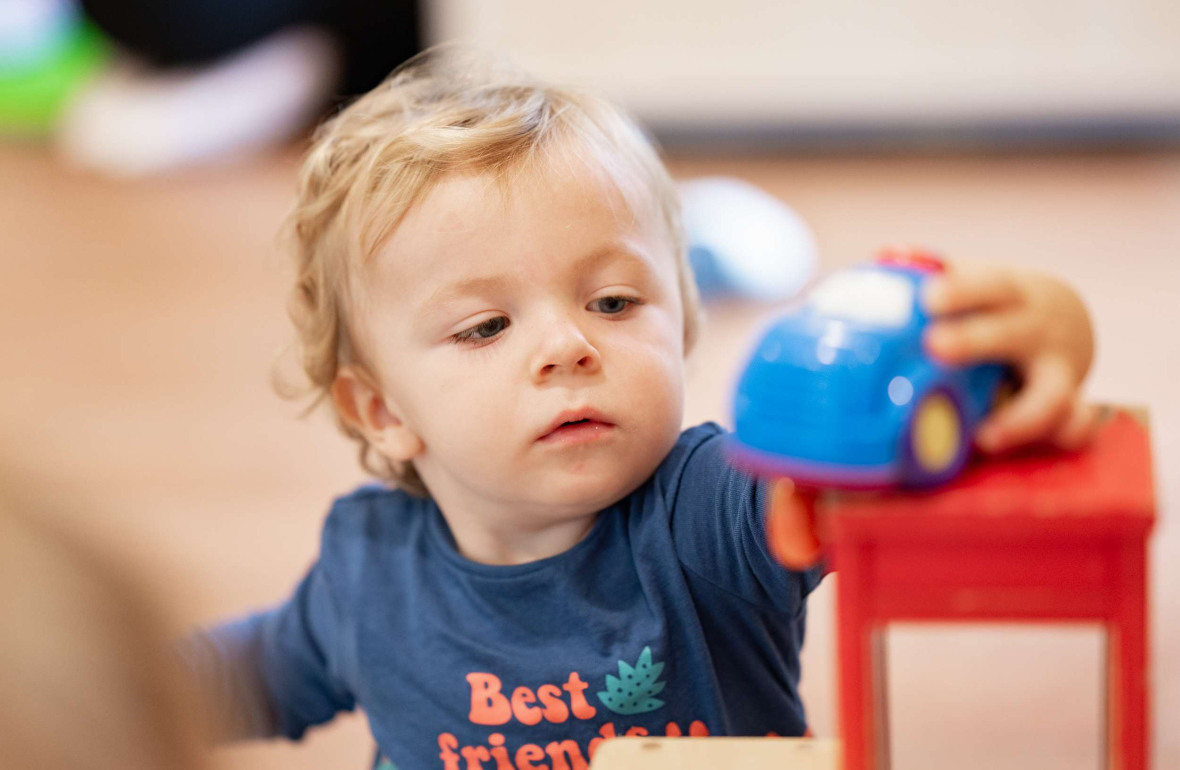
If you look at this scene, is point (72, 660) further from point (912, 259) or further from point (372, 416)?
point (372, 416)

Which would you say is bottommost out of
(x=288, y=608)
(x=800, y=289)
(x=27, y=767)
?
(x=800, y=289)

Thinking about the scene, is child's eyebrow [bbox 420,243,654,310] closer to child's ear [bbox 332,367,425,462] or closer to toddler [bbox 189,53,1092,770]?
toddler [bbox 189,53,1092,770]

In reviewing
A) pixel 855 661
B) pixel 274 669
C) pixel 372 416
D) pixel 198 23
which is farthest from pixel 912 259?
pixel 198 23

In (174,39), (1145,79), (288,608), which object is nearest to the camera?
(288,608)

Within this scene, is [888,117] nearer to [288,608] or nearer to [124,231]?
[124,231]

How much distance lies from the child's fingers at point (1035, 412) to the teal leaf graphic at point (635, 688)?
0.29 meters

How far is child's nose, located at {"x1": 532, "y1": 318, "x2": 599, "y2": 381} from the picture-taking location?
71cm

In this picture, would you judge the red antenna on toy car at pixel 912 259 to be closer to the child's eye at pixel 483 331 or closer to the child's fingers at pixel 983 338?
the child's fingers at pixel 983 338

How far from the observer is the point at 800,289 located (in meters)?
2.48

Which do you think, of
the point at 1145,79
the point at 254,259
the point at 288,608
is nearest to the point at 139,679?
the point at 288,608

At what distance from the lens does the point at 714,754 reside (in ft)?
2.08

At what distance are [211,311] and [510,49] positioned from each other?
116 cm

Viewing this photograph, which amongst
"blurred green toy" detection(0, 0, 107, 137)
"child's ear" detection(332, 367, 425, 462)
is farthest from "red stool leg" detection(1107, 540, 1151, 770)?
"blurred green toy" detection(0, 0, 107, 137)

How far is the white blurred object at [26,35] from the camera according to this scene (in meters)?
3.71
